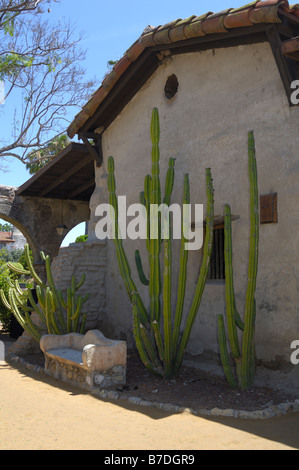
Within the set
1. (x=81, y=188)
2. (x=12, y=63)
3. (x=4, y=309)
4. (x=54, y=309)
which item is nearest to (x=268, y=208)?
(x=54, y=309)

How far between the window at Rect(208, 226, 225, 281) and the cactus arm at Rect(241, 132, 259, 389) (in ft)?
5.10

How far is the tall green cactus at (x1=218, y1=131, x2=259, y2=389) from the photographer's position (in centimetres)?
555

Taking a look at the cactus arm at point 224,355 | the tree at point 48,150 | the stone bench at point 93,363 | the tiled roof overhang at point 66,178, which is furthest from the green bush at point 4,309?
the cactus arm at point 224,355

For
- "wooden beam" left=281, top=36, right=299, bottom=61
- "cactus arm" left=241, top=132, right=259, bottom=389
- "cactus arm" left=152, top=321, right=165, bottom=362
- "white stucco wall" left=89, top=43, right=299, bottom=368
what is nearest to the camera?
"cactus arm" left=241, top=132, right=259, bottom=389

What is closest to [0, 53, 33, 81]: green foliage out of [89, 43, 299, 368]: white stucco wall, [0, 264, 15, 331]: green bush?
[0, 264, 15, 331]: green bush

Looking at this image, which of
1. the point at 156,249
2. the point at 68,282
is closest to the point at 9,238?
the point at 68,282

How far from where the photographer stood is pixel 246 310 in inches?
221

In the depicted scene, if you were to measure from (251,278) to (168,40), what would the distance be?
399 centimetres

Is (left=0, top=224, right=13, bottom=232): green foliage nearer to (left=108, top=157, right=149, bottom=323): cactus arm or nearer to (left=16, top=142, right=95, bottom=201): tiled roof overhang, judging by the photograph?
(left=16, top=142, right=95, bottom=201): tiled roof overhang

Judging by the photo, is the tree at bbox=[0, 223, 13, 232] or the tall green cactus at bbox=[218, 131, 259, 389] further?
the tree at bbox=[0, 223, 13, 232]

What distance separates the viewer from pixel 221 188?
22.9 feet

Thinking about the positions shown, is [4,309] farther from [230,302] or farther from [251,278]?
[251,278]

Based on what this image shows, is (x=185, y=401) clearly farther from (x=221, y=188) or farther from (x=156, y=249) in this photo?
(x=221, y=188)

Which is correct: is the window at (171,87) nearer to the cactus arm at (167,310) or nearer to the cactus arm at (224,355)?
the cactus arm at (167,310)
